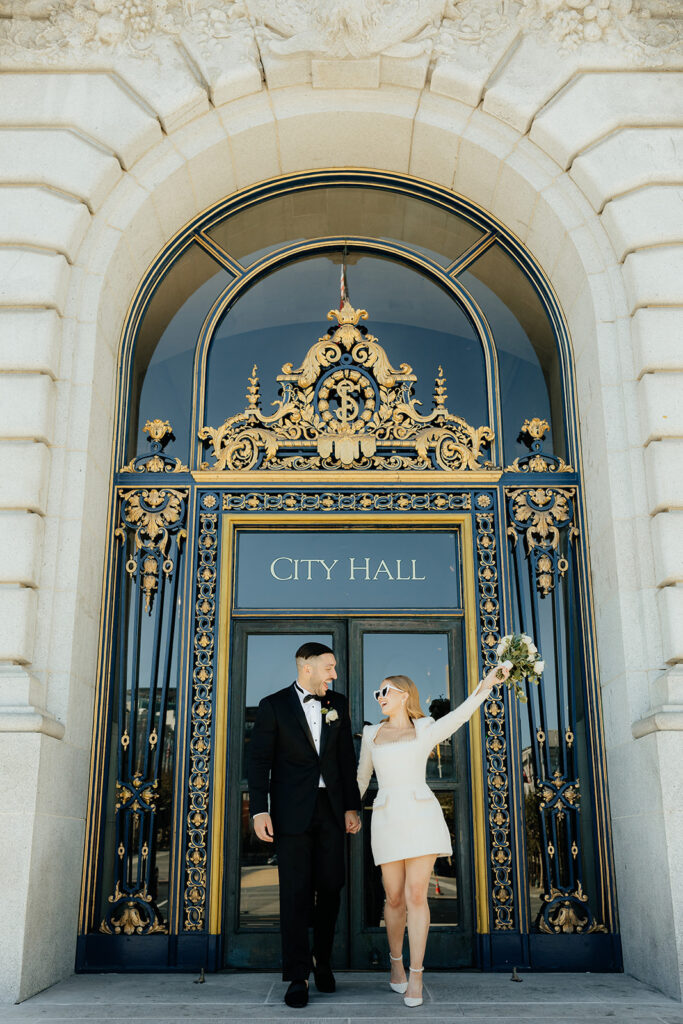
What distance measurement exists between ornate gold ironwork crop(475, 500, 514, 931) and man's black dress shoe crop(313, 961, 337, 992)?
1526 mm

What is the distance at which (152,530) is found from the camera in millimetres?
8062

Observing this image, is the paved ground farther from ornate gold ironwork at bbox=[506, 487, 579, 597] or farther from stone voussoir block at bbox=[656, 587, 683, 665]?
ornate gold ironwork at bbox=[506, 487, 579, 597]

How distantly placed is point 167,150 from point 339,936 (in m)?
6.84

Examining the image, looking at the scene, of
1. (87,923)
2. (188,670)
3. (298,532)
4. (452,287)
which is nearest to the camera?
(87,923)

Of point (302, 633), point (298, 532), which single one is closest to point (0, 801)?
point (302, 633)

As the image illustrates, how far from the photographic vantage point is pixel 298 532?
8.20 m

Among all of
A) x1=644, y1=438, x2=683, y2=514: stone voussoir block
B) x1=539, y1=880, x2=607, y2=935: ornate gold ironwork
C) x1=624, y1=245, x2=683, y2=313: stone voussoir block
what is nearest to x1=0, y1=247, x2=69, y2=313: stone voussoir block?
x1=624, y1=245, x2=683, y2=313: stone voussoir block

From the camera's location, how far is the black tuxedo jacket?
20.6 ft

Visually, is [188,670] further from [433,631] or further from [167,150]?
[167,150]

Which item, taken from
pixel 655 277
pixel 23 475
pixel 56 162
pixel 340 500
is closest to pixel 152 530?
pixel 23 475

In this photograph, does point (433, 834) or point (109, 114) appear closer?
point (433, 834)

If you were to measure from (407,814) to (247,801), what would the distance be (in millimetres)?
1906

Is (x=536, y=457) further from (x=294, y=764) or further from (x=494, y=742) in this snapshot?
(x=294, y=764)

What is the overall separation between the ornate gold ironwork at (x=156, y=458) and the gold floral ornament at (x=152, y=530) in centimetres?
→ 20
